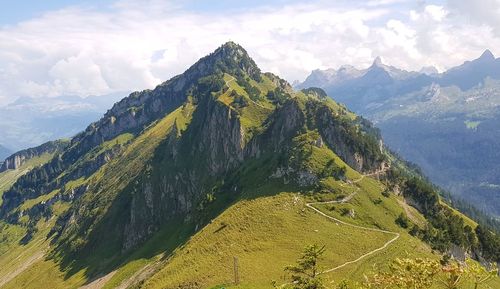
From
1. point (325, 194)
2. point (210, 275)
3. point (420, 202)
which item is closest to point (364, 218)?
point (325, 194)

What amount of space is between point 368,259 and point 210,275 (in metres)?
40.0

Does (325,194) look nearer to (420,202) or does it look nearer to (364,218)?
(364,218)

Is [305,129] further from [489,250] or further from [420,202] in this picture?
[489,250]

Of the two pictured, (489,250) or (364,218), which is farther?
(489,250)

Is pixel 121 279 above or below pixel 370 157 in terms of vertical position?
below

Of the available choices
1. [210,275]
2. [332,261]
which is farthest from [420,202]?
[210,275]

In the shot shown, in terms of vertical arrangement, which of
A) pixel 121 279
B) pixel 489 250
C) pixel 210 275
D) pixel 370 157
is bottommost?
pixel 489 250

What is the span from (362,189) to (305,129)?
1671 inches

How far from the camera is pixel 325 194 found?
14788 cm

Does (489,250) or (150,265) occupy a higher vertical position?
(150,265)

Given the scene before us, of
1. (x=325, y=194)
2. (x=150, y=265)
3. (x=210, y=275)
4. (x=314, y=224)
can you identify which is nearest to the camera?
(x=210, y=275)

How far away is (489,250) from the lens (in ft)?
516

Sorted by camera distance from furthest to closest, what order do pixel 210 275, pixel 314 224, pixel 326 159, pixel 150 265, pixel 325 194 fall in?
pixel 150 265, pixel 326 159, pixel 325 194, pixel 314 224, pixel 210 275

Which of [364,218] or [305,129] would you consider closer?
[364,218]
